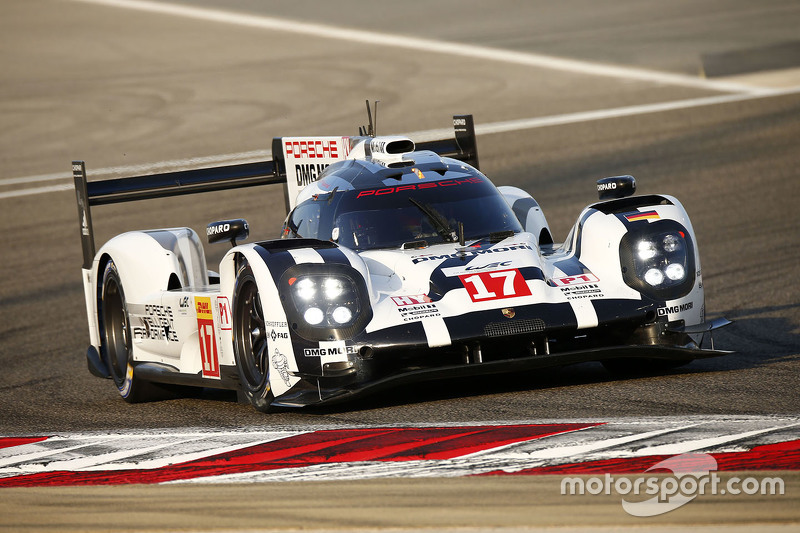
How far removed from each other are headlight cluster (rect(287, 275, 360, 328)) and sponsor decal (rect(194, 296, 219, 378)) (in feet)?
3.51

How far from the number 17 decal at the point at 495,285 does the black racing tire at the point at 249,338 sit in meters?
1.21

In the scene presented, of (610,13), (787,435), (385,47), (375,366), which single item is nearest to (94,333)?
(375,366)

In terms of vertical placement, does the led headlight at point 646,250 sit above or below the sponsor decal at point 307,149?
below

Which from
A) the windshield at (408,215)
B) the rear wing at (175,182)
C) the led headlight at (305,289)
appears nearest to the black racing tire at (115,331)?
the rear wing at (175,182)

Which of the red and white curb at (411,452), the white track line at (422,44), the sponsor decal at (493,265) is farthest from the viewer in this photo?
the white track line at (422,44)

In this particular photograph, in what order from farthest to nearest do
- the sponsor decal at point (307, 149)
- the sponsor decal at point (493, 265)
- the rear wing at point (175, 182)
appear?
the sponsor decal at point (307, 149), the rear wing at point (175, 182), the sponsor decal at point (493, 265)

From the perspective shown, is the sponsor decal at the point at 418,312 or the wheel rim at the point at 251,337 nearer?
the sponsor decal at the point at 418,312

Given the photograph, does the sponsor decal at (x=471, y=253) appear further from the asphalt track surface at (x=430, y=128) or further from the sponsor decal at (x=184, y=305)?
the sponsor decal at (x=184, y=305)

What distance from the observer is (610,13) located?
1345 inches

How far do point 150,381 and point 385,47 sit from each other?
2325 cm

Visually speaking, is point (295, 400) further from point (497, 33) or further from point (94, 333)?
point (497, 33)

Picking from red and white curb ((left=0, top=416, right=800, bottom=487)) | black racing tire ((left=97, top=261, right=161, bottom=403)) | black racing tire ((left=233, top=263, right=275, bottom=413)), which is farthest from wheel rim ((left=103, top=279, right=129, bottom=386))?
red and white curb ((left=0, top=416, right=800, bottom=487))

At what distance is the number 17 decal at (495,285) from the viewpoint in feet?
25.4

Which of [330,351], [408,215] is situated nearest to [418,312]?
[330,351]
